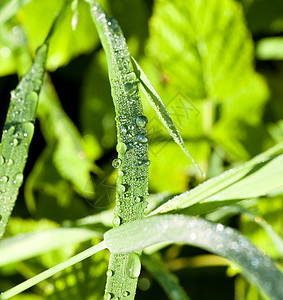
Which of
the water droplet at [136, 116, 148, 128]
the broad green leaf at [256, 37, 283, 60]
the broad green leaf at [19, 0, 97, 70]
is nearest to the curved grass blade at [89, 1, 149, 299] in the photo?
the water droplet at [136, 116, 148, 128]

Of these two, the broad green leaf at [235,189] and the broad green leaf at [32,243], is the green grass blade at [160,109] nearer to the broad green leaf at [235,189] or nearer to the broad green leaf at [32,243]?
the broad green leaf at [235,189]

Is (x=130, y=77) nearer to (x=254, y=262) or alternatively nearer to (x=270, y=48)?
(x=254, y=262)

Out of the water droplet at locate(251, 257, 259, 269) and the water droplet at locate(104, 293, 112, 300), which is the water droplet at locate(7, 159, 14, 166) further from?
the water droplet at locate(251, 257, 259, 269)

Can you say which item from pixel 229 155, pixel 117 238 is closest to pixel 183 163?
pixel 229 155

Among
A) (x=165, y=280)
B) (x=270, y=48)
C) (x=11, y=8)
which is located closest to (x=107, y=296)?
(x=165, y=280)

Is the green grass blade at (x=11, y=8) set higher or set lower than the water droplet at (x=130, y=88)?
higher

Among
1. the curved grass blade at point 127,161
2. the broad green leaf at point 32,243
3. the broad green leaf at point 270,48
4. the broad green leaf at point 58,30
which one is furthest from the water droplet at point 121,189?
the broad green leaf at point 270,48
